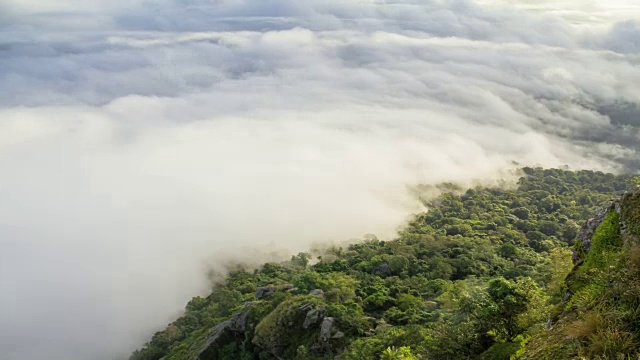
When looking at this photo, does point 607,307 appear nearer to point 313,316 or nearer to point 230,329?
point 313,316

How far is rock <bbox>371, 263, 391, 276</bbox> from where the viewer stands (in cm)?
9238

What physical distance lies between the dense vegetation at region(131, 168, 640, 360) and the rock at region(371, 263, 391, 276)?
373mm

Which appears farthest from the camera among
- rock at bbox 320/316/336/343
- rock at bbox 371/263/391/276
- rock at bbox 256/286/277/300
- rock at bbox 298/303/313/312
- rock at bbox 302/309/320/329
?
rock at bbox 371/263/391/276

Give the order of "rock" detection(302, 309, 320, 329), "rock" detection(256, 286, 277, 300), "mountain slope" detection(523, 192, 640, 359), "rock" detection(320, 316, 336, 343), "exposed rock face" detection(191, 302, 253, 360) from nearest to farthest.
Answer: "mountain slope" detection(523, 192, 640, 359), "rock" detection(320, 316, 336, 343), "rock" detection(302, 309, 320, 329), "exposed rock face" detection(191, 302, 253, 360), "rock" detection(256, 286, 277, 300)

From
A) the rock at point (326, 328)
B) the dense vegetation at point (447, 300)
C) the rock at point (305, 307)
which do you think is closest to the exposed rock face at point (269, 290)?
the dense vegetation at point (447, 300)

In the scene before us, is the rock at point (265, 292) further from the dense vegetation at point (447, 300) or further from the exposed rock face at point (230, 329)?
the exposed rock face at point (230, 329)

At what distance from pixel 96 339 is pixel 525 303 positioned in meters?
161

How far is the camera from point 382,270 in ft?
305

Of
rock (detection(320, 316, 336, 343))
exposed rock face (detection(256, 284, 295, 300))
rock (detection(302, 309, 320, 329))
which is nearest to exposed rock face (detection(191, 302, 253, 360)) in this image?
exposed rock face (detection(256, 284, 295, 300))

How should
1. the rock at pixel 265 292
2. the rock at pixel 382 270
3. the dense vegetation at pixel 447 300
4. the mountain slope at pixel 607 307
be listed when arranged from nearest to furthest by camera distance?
the mountain slope at pixel 607 307 → the dense vegetation at pixel 447 300 → the rock at pixel 265 292 → the rock at pixel 382 270

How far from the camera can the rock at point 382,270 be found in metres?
92.4

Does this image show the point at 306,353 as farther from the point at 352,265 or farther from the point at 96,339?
the point at 96,339

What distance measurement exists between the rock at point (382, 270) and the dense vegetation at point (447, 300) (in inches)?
14.7

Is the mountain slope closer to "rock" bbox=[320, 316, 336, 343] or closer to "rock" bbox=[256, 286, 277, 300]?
"rock" bbox=[320, 316, 336, 343]
